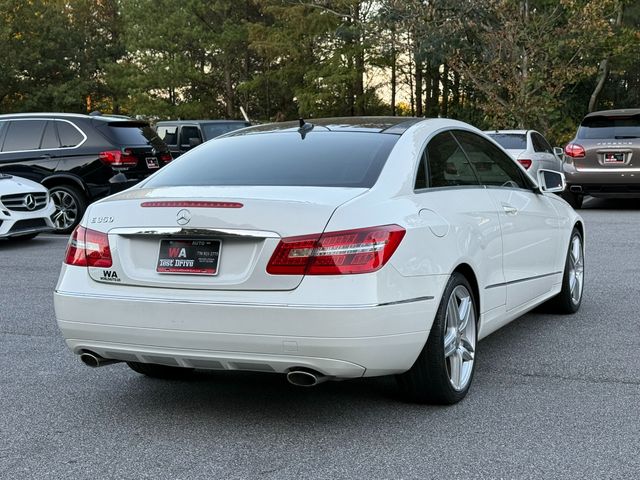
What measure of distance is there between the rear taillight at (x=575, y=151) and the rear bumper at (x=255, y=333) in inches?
496

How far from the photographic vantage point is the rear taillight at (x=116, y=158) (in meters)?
14.3

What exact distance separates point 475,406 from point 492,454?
0.76 metres

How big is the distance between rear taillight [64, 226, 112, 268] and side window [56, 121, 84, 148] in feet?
33.7

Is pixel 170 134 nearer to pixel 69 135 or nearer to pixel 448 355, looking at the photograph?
pixel 69 135

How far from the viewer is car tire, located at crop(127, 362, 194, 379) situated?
537 centimetres

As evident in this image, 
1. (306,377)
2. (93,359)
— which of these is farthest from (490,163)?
(93,359)

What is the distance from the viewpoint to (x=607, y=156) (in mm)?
16078

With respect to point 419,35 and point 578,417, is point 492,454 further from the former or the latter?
point 419,35

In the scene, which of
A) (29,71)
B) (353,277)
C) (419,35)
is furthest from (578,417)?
(29,71)

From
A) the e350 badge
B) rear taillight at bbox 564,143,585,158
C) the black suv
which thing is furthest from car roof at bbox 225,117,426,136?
rear taillight at bbox 564,143,585,158

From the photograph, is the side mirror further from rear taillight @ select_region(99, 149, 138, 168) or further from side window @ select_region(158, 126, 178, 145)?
side window @ select_region(158, 126, 178, 145)

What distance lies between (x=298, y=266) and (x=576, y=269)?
393 cm

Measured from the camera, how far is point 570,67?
28.3 m

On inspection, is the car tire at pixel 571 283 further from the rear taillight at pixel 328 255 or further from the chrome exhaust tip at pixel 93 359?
the chrome exhaust tip at pixel 93 359
